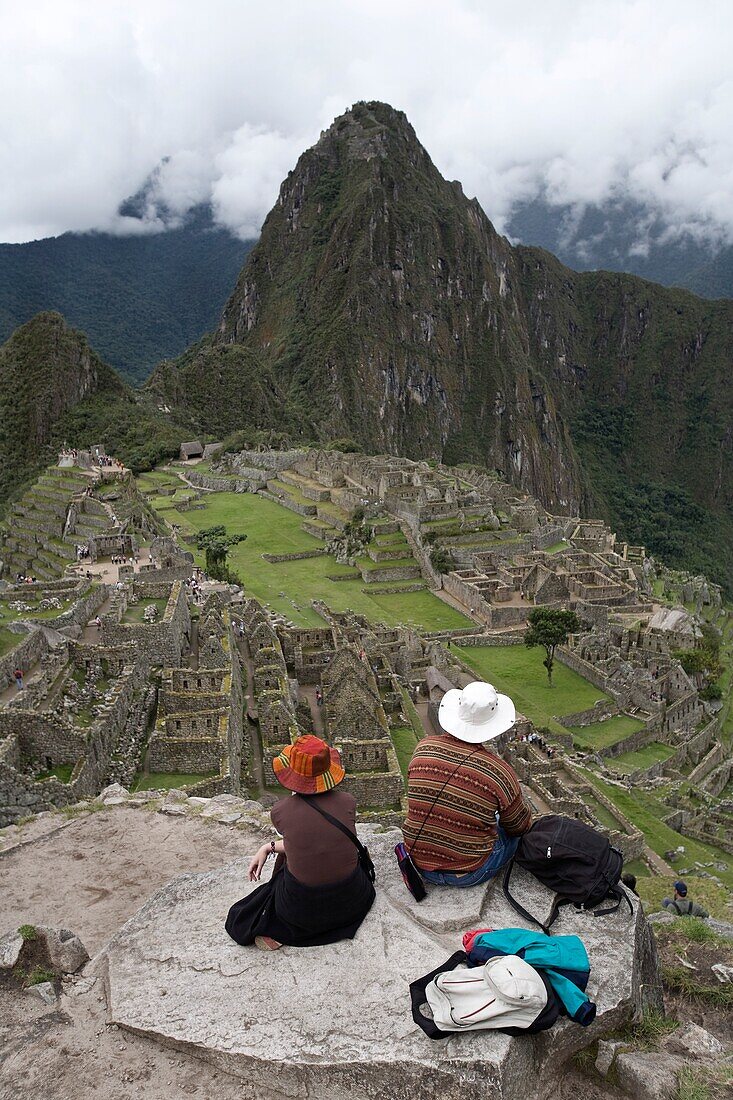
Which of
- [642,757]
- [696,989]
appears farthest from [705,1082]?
[642,757]

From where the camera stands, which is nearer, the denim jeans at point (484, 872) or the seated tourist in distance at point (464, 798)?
the seated tourist in distance at point (464, 798)

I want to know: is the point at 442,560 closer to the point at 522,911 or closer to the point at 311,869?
the point at 522,911

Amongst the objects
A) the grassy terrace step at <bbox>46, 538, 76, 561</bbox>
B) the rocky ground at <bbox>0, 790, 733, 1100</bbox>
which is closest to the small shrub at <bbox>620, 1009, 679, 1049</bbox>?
the rocky ground at <bbox>0, 790, 733, 1100</bbox>

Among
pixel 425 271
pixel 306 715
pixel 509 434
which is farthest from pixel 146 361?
pixel 306 715

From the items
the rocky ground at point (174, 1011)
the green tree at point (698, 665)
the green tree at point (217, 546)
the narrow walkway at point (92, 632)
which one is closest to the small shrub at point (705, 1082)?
the rocky ground at point (174, 1011)

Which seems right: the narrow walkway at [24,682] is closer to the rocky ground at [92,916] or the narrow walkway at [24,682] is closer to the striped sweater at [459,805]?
the rocky ground at [92,916]

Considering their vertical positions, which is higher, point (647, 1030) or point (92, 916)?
point (647, 1030)

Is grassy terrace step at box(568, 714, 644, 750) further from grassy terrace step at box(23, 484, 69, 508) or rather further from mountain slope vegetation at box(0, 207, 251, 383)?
mountain slope vegetation at box(0, 207, 251, 383)
